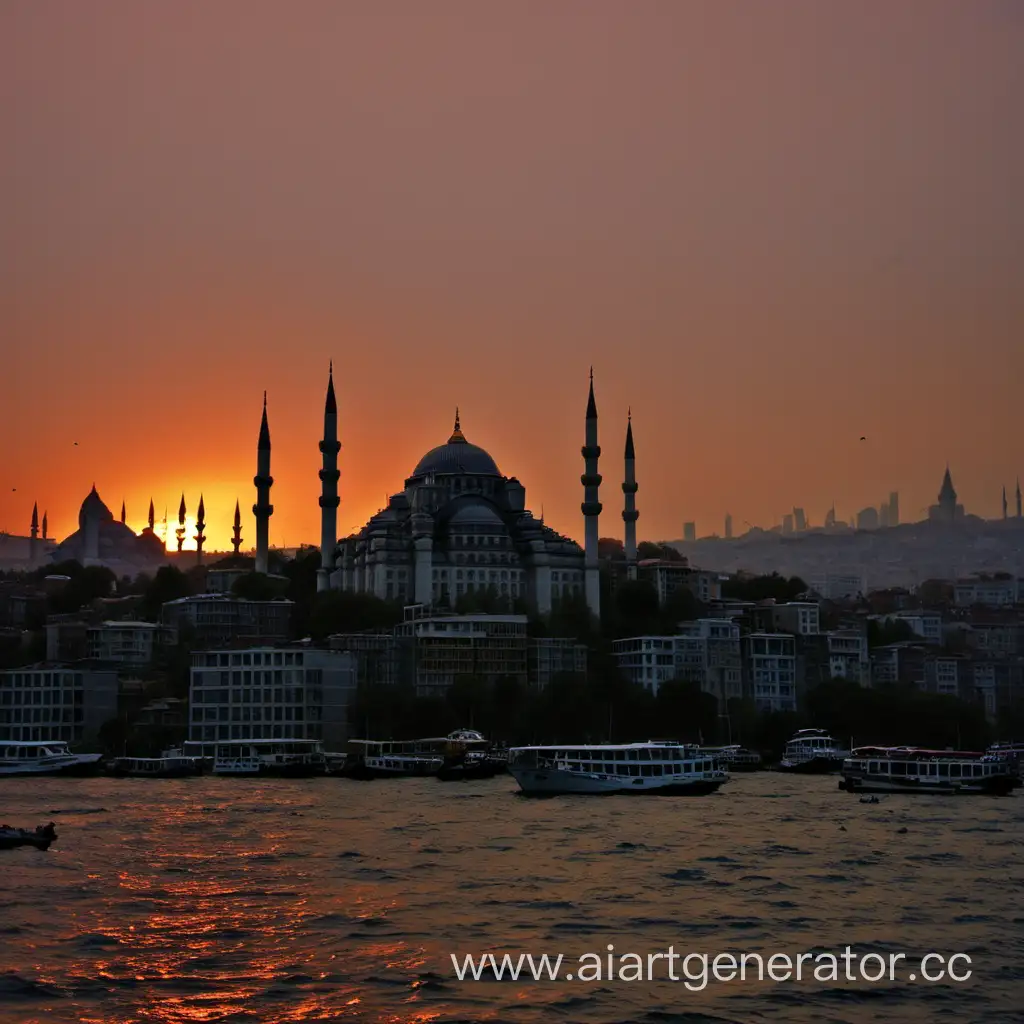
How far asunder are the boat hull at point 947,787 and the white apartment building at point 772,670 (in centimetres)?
3116

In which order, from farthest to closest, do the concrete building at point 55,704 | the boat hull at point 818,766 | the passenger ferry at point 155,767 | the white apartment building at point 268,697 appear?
the concrete building at point 55,704
the white apartment building at point 268,697
the boat hull at point 818,766
the passenger ferry at point 155,767

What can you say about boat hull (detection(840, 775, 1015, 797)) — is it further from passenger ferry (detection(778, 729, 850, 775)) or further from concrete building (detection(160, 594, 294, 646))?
concrete building (detection(160, 594, 294, 646))

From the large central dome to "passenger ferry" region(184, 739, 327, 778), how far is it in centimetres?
3712

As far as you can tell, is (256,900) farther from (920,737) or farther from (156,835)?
(920,737)

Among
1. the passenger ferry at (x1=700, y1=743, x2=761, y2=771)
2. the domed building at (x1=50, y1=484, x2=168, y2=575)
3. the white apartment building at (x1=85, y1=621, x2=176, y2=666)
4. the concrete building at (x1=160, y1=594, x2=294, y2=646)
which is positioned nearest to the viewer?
the passenger ferry at (x1=700, y1=743, x2=761, y2=771)

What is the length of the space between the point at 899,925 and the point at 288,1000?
10.7 metres

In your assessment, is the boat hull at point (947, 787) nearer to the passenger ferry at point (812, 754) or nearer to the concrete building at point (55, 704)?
the passenger ferry at point (812, 754)

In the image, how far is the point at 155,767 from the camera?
6838cm

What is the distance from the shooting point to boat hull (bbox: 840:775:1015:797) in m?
58.1

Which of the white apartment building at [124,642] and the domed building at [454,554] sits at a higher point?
the domed building at [454,554]

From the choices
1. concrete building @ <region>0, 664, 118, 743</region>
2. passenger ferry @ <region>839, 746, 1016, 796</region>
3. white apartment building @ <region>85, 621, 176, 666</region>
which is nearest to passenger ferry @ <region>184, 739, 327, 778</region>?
concrete building @ <region>0, 664, 118, 743</region>

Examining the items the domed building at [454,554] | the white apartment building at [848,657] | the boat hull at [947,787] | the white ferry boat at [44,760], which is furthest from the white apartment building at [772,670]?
the white ferry boat at [44,760]

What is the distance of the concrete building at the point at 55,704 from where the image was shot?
81250mm

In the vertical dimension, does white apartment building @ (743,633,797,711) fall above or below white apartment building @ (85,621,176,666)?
below
